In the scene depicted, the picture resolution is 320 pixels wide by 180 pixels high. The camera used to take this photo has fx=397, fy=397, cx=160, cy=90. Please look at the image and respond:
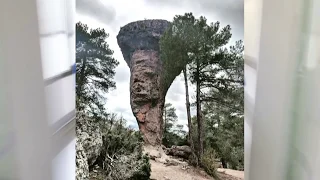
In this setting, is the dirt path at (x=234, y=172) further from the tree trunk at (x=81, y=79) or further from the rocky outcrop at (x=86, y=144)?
the tree trunk at (x=81, y=79)

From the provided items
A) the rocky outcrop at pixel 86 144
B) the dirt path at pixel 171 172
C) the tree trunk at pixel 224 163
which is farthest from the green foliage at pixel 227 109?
the rocky outcrop at pixel 86 144

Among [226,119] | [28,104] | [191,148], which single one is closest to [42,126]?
[28,104]

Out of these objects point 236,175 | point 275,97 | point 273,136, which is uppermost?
point 275,97

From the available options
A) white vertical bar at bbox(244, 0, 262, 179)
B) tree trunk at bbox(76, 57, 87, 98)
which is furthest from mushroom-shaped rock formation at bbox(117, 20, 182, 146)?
white vertical bar at bbox(244, 0, 262, 179)

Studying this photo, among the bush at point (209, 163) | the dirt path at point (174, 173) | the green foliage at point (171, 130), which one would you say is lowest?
the dirt path at point (174, 173)

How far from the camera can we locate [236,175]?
4.21 feet

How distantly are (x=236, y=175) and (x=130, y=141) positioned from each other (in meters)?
0.36

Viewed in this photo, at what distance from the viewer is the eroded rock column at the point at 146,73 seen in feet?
4.21

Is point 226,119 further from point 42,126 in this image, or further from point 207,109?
point 42,126

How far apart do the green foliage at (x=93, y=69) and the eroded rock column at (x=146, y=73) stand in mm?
61

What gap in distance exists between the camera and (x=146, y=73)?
1307 mm

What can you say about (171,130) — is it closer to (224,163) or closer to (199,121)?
(199,121)

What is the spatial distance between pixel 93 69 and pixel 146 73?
179mm

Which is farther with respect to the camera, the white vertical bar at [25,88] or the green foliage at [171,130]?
the green foliage at [171,130]
